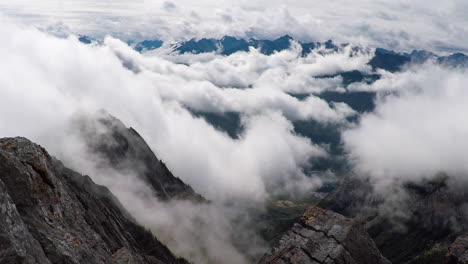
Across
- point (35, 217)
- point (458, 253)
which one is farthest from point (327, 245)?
point (35, 217)

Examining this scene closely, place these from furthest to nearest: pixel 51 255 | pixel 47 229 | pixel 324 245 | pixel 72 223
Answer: pixel 324 245
pixel 72 223
pixel 47 229
pixel 51 255

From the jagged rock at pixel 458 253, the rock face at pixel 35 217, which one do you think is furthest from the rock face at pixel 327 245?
the rock face at pixel 35 217

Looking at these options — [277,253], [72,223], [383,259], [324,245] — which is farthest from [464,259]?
[72,223]

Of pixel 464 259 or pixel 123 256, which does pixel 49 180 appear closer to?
pixel 123 256

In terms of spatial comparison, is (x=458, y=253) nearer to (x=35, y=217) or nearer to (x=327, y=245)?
(x=327, y=245)

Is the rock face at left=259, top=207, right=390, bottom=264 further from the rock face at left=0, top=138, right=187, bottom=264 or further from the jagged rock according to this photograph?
the rock face at left=0, top=138, right=187, bottom=264

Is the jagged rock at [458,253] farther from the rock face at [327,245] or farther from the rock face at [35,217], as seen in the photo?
the rock face at [35,217]

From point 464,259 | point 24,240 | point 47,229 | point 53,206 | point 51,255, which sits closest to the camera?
point 24,240
